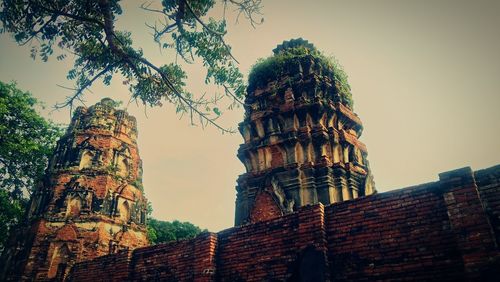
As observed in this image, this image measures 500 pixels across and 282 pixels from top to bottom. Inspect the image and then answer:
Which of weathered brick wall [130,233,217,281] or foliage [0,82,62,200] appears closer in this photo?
weathered brick wall [130,233,217,281]

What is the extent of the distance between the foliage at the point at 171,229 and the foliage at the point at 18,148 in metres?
14.1

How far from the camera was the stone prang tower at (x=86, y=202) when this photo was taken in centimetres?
1230

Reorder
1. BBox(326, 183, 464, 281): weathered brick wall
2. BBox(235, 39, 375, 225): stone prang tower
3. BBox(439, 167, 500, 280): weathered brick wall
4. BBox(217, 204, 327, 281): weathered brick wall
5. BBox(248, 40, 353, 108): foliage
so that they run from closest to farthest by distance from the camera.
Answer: BBox(439, 167, 500, 280): weathered brick wall, BBox(326, 183, 464, 281): weathered brick wall, BBox(217, 204, 327, 281): weathered brick wall, BBox(235, 39, 375, 225): stone prang tower, BBox(248, 40, 353, 108): foliage

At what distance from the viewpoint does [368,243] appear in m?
5.41

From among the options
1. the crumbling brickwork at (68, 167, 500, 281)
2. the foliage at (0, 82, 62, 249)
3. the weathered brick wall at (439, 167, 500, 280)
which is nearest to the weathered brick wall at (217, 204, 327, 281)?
the crumbling brickwork at (68, 167, 500, 281)

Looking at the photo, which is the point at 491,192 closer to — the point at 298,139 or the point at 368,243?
the point at 368,243

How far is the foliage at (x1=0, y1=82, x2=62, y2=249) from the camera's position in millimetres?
14914

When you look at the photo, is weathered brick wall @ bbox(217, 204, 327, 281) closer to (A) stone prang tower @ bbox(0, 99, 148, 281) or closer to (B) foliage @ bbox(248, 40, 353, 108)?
(B) foliage @ bbox(248, 40, 353, 108)

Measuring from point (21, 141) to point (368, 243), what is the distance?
1526 centimetres

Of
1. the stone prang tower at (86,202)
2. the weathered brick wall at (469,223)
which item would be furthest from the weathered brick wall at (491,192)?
the stone prang tower at (86,202)

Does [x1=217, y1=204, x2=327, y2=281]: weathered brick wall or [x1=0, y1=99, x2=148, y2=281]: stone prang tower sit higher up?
[x1=0, y1=99, x2=148, y2=281]: stone prang tower

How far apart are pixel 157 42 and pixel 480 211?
17.8 ft

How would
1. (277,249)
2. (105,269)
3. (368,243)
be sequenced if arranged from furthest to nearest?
(105,269), (277,249), (368,243)

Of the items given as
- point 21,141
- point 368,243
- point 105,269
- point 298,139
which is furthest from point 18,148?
point 368,243
